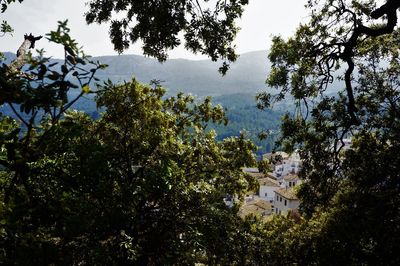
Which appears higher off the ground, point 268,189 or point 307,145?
point 307,145

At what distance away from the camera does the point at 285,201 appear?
70.1 m

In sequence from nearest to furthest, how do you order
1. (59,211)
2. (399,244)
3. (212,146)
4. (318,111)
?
(59,211), (399,244), (318,111), (212,146)

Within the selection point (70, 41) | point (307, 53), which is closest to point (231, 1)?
point (307, 53)

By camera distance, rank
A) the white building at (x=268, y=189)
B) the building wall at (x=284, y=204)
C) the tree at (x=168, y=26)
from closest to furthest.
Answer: the tree at (x=168, y=26)
the building wall at (x=284, y=204)
the white building at (x=268, y=189)

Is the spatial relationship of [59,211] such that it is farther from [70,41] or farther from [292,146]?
[292,146]

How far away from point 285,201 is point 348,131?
→ 59236 mm

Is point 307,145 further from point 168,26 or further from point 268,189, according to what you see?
point 268,189

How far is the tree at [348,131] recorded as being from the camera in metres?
12.7

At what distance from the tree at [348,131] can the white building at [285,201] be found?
173 feet

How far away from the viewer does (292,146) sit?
Answer: 1360cm

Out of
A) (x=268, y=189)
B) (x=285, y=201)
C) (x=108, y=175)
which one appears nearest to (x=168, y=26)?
(x=108, y=175)

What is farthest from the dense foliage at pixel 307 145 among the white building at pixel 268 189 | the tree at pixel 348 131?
the white building at pixel 268 189

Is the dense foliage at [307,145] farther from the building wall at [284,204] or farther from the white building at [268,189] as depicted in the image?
the white building at [268,189]

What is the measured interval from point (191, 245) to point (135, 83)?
26.4 feet
